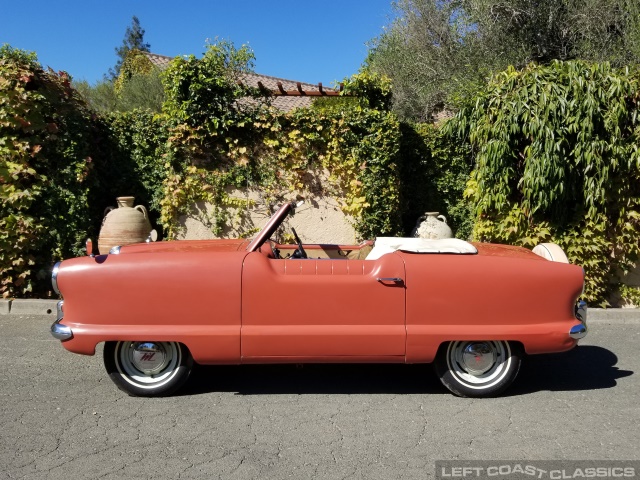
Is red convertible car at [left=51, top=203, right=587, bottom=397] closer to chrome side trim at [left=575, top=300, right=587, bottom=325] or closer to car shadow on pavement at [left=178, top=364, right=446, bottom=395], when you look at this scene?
chrome side trim at [left=575, top=300, right=587, bottom=325]

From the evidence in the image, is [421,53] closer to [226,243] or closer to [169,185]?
[169,185]

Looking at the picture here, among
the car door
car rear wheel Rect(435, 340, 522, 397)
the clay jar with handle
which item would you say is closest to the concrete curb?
the clay jar with handle

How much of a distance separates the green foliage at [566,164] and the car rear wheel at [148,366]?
4.82 meters

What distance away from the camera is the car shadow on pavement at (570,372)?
4915 mm

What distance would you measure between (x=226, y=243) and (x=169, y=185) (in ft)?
13.2

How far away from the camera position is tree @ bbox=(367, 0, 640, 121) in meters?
12.0

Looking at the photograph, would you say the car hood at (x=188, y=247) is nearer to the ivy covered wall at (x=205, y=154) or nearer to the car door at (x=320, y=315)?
the car door at (x=320, y=315)

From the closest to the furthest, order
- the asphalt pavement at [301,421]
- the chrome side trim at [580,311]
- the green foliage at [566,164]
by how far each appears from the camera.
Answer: the asphalt pavement at [301,421]
the chrome side trim at [580,311]
the green foliage at [566,164]

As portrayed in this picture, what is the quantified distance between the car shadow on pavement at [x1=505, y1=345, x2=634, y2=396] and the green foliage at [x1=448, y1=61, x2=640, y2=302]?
80.4 inches

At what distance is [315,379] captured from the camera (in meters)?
5.04

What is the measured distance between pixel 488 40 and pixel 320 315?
1069cm

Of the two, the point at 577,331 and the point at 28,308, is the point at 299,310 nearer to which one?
the point at 577,331

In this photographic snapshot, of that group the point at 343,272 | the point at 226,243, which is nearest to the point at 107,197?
the point at 226,243

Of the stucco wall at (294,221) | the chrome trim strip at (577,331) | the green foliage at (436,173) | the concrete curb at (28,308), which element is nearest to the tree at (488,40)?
the green foliage at (436,173)
